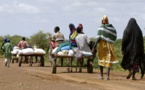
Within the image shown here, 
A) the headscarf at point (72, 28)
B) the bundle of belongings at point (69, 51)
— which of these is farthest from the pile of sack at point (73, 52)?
the headscarf at point (72, 28)

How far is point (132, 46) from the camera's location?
14.5 meters

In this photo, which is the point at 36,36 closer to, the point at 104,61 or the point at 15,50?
the point at 15,50

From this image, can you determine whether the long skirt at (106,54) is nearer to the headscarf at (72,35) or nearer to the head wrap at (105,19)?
the head wrap at (105,19)

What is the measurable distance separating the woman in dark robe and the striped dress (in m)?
0.58

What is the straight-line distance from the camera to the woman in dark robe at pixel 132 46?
1445cm

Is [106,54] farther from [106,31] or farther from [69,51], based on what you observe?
[69,51]

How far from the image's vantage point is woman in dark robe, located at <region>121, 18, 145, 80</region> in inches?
569

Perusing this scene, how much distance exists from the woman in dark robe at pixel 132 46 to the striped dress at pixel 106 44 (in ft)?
1.91

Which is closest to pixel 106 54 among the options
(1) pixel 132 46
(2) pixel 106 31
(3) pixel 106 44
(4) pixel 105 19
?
(3) pixel 106 44

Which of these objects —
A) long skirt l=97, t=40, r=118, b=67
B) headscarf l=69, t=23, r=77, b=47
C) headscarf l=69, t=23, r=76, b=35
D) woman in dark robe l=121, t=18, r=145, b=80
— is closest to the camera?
long skirt l=97, t=40, r=118, b=67

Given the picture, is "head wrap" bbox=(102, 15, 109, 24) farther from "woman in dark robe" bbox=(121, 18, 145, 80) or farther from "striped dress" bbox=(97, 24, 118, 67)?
"woman in dark robe" bbox=(121, 18, 145, 80)

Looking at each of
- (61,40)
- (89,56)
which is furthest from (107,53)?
(61,40)

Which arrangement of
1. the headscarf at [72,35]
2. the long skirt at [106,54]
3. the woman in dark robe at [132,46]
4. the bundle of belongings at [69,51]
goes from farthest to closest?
the headscarf at [72,35], the bundle of belongings at [69,51], the woman in dark robe at [132,46], the long skirt at [106,54]

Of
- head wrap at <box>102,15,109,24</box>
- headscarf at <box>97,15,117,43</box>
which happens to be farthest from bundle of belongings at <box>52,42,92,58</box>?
head wrap at <box>102,15,109,24</box>
